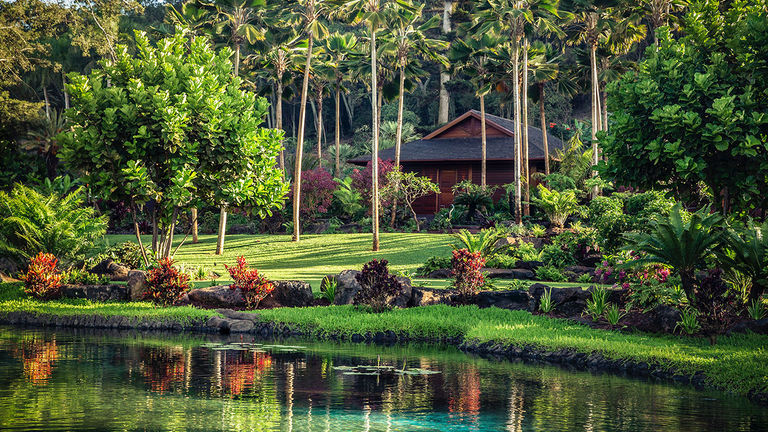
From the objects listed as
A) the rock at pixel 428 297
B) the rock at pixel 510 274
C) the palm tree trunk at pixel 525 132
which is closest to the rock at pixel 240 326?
the rock at pixel 428 297

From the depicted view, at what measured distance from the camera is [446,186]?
49938 millimetres

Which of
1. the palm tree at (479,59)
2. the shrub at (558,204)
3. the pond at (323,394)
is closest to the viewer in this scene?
the pond at (323,394)

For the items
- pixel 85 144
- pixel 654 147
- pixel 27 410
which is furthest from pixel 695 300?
pixel 85 144

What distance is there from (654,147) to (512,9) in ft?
68.2

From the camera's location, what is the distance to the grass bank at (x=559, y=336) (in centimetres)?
1272

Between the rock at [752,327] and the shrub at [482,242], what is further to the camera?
the shrub at [482,242]

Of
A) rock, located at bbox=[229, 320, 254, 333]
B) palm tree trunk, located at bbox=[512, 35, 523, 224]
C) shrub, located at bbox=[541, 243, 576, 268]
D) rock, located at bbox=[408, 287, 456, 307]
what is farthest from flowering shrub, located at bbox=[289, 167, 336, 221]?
rock, located at bbox=[229, 320, 254, 333]

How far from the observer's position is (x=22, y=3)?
122ft

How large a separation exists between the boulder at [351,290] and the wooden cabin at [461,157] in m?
27.5

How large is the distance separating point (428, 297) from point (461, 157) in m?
28.4

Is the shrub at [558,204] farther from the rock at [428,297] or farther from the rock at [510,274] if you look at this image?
the rock at [428,297]

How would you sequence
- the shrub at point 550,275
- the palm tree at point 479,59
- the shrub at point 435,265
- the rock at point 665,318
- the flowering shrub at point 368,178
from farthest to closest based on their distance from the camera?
1. the flowering shrub at point 368,178
2. the palm tree at point 479,59
3. the shrub at point 435,265
4. the shrub at point 550,275
5. the rock at point 665,318

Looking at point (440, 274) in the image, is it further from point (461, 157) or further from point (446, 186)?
point (446, 186)

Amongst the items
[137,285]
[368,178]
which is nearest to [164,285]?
[137,285]
